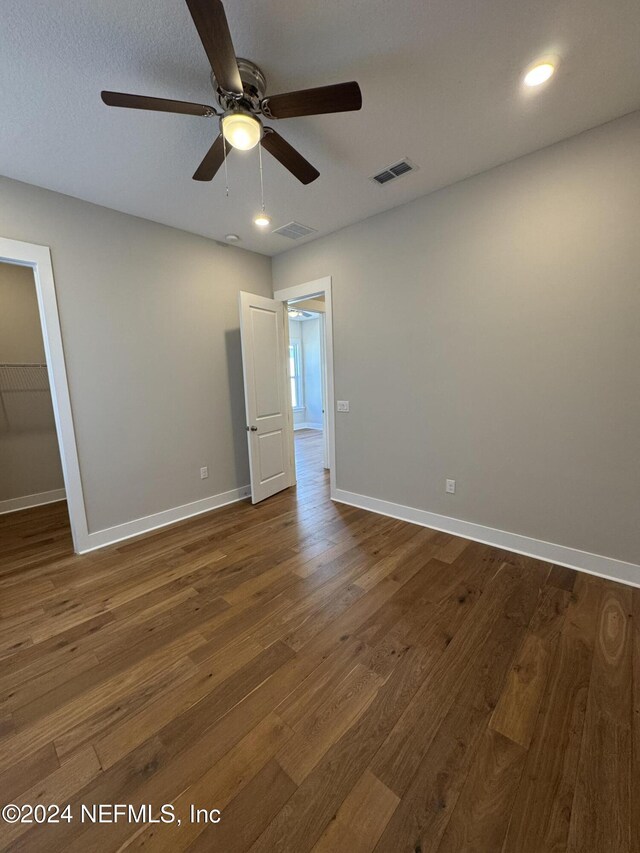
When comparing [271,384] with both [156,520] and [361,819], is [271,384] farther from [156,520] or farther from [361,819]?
A: [361,819]

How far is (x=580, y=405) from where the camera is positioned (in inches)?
86.8

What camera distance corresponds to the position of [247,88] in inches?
60.6

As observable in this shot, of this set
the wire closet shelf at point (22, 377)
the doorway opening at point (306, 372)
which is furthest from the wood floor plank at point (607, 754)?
the doorway opening at point (306, 372)

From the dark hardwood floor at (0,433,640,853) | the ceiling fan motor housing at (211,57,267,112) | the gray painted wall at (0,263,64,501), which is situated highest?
the ceiling fan motor housing at (211,57,267,112)

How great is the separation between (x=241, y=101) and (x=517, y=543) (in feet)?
10.6

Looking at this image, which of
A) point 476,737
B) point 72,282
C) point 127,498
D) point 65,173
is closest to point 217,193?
point 65,173

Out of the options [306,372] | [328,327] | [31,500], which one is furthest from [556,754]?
[306,372]

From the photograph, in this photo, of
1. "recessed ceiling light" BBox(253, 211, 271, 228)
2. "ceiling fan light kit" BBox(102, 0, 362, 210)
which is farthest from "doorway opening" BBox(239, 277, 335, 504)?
"ceiling fan light kit" BBox(102, 0, 362, 210)

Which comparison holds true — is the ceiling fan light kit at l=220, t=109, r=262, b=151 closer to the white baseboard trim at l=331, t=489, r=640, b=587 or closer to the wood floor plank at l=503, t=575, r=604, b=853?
the wood floor plank at l=503, t=575, r=604, b=853

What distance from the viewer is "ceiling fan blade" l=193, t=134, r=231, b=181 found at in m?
1.65

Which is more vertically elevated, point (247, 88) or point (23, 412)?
point (247, 88)

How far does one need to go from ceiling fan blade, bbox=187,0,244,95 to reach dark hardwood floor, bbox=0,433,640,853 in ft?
8.37

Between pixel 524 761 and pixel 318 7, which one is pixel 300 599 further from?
pixel 318 7

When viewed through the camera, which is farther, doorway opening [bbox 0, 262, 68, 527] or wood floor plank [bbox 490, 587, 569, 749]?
doorway opening [bbox 0, 262, 68, 527]
